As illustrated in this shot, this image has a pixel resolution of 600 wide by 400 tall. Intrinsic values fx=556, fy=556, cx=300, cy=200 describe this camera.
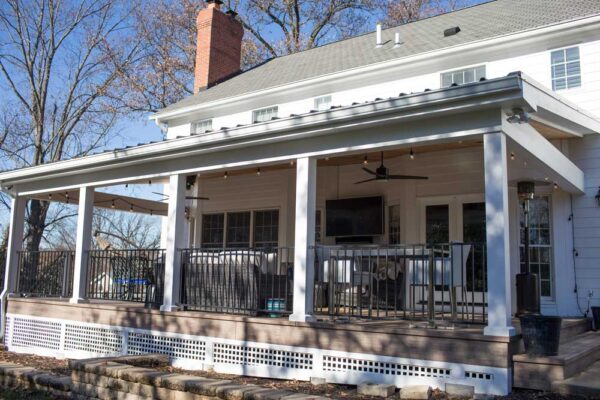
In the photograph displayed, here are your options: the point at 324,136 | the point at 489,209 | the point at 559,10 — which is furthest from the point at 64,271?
the point at 559,10

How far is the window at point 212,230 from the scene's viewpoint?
495 inches

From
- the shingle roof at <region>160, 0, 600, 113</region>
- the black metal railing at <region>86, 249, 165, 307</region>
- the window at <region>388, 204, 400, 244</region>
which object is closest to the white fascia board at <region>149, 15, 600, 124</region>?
the shingle roof at <region>160, 0, 600, 113</region>

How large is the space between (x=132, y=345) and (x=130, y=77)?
16716 millimetres

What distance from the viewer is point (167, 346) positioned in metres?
7.88

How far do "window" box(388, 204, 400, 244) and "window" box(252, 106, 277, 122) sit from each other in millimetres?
4355

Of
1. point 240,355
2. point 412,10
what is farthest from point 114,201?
point 412,10

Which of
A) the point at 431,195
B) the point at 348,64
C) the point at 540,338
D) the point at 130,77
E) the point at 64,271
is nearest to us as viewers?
the point at 540,338

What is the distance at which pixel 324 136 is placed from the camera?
689 cm

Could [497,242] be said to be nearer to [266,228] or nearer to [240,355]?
[240,355]

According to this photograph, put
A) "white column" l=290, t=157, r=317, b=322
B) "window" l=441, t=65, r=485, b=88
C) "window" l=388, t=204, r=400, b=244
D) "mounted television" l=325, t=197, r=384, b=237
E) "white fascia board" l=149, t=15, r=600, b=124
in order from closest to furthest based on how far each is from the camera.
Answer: "white column" l=290, t=157, r=317, b=322
"white fascia board" l=149, t=15, r=600, b=124
"window" l=388, t=204, r=400, b=244
"mounted television" l=325, t=197, r=384, b=237
"window" l=441, t=65, r=485, b=88

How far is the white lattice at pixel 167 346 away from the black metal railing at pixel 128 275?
0.54 meters

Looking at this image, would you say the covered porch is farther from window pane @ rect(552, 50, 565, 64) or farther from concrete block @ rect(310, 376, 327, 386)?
window pane @ rect(552, 50, 565, 64)

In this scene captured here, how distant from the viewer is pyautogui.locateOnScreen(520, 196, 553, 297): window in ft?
28.8

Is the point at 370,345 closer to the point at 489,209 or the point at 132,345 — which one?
the point at 489,209
